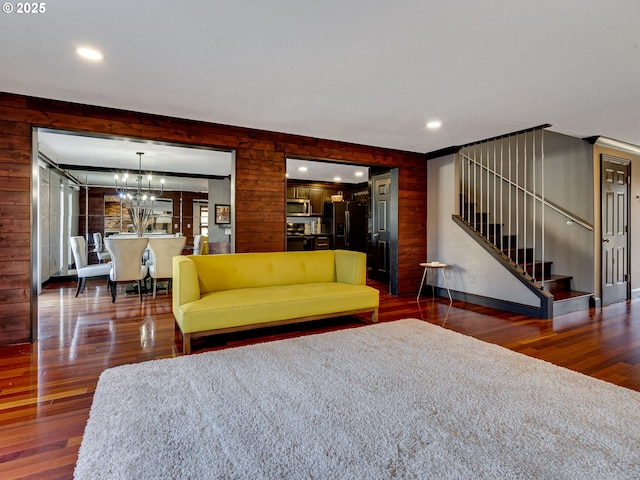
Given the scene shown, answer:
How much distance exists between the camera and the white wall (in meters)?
4.75

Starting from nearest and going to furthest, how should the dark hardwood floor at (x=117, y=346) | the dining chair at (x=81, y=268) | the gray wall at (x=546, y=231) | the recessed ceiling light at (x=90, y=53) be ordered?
the dark hardwood floor at (x=117, y=346) < the recessed ceiling light at (x=90, y=53) < the gray wall at (x=546, y=231) < the dining chair at (x=81, y=268)

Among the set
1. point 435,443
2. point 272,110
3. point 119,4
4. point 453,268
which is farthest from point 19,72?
point 453,268

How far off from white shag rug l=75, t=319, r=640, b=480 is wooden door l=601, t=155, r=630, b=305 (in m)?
3.38

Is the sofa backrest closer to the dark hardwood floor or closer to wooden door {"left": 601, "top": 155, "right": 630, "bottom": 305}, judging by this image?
the dark hardwood floor

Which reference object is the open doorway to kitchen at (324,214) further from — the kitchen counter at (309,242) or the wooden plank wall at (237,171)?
the wooden plank wall at (237,171)

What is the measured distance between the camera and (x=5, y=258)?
3.31m

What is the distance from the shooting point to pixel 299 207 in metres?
9.43

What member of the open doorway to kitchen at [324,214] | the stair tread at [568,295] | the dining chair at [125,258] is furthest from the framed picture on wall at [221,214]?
the stair tread at [568,295]

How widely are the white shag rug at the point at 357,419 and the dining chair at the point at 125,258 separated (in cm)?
292

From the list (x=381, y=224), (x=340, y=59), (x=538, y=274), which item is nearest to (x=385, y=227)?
(x=381, y=224)

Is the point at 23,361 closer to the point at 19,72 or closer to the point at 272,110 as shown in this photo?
the point at 19,72

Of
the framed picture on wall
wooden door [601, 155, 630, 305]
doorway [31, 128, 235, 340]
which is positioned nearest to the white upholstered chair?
doorway [31, 128, 235, 340]

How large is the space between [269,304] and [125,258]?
2930 millimetres

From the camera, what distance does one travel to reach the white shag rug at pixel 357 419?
60.5 inches
